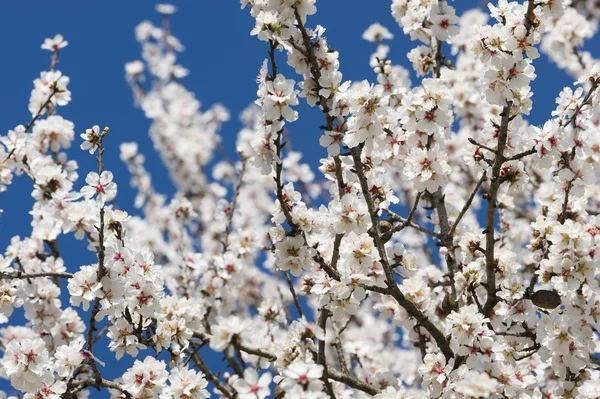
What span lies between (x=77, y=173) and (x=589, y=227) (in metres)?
3.75

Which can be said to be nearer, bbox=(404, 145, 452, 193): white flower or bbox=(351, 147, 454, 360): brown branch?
bbox=(351, 147, 454, 360): brown branch

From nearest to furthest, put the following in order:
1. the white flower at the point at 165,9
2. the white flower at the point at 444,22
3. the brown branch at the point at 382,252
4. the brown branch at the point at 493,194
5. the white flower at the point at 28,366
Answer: the brown branch at the point at 382,252
the brown branch at the point at 493,194
the white flower at the point at 28,366
the white flower at the point at 444,22
the white flower at the point at 165,9

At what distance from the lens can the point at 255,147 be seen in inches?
137

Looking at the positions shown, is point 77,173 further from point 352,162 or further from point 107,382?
point 352,162

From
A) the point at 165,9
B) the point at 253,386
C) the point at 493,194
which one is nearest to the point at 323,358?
the point at 253,386

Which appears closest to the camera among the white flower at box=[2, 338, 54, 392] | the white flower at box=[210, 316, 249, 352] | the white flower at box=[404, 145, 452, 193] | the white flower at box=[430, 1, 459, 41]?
the white flower at box=[210, 316, 249, 352]

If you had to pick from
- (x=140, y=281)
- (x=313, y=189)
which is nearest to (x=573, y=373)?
(x=140, y=281)

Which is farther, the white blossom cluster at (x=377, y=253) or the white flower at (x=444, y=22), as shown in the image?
the white flower at (x=444, y=22)

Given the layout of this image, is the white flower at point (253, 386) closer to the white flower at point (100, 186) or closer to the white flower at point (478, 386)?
the white flower at point (478, 386)

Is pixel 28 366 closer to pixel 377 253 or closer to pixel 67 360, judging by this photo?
pixel 67 360

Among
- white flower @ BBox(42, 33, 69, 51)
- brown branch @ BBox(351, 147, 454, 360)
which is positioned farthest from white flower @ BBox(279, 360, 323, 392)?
white flower @ BBox(42, 33, 69, 51)

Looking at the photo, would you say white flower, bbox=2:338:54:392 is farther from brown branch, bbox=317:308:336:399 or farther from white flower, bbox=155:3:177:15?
white flower, bbox=155:3:177:15

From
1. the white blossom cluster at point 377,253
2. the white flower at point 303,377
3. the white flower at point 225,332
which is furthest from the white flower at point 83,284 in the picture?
the white flower at point 303,377

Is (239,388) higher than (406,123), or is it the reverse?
(406,123)
